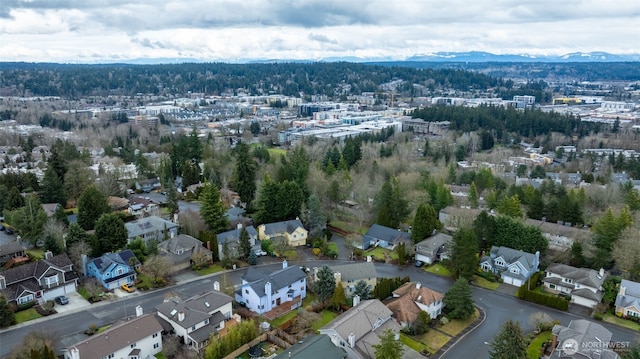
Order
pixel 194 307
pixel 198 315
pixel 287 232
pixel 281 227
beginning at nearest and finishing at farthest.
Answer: pixel 198 315 → pixel 194 307 → pixel 287 232 → pixel 281 227

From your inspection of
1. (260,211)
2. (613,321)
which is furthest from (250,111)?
(613,321)

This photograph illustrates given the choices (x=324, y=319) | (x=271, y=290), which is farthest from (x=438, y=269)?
(x=271, y=290)

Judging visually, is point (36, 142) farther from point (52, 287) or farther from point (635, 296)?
point (635, 296)

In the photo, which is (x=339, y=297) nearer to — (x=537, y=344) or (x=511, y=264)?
(x=537, y=344)

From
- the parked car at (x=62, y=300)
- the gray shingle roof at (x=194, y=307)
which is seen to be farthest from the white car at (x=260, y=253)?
the parked car at (x=62, y=300)

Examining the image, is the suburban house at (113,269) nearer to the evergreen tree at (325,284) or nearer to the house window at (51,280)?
the house window at (51,280)
